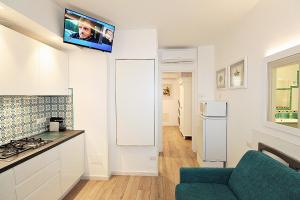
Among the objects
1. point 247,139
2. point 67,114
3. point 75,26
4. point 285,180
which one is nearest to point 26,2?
A: point 75,26

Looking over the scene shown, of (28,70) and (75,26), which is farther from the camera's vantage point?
(75,26)

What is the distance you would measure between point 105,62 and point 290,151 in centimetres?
270

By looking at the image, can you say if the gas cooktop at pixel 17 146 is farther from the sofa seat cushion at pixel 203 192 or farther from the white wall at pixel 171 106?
the white wall at pixel 171 106

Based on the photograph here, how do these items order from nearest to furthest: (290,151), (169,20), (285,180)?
(285,180) → (290,151) → (169,20)

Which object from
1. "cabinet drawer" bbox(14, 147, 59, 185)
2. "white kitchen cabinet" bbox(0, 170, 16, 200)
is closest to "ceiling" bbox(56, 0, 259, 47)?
"cabinet drawer" bbox(14, 147, 59, 185)

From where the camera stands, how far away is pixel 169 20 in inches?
111

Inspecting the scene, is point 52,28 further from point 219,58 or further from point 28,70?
point 219,58

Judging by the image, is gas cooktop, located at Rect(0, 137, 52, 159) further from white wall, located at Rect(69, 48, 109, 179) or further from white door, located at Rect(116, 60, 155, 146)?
white door, located at Rect(116, 60, 155, 146)

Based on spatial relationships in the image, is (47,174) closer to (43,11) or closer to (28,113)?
(28,113)

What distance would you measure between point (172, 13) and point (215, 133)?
216 centimetres

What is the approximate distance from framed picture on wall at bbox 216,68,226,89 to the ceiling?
2.52 feet

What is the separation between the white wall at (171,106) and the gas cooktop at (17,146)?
663 centimetres

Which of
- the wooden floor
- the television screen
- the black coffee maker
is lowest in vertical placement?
the wooden floor

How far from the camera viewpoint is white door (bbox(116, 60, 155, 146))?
10.3 ft
